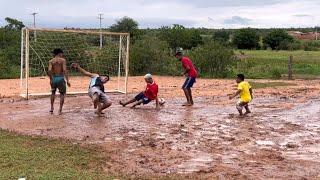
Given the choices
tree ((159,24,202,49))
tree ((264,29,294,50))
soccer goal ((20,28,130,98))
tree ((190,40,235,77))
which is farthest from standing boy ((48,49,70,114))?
tree ((264,29,294,50))

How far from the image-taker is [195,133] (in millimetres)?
11094

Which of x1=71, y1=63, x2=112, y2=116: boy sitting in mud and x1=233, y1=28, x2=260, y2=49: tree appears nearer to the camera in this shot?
x1=71, y1=63, x2=112, y2=116: boy sitting in mud

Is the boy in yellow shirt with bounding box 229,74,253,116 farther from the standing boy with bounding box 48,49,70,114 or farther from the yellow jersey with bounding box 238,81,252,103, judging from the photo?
the standing boy with bounding box 48,49,70,114

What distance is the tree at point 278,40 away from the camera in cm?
7716

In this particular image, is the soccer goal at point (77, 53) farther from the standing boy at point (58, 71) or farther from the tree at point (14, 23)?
the tree at point (14, 23)

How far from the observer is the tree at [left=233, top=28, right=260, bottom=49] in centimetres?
7612

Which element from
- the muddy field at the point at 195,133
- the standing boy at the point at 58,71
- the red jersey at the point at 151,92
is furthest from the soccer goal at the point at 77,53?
the standing boy at the point at 58,71

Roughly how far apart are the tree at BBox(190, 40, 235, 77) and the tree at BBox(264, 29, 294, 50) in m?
47.5

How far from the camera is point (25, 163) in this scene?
8.23 meters

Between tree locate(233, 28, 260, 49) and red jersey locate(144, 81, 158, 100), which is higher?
tree locate(233, 28, 260, 49)

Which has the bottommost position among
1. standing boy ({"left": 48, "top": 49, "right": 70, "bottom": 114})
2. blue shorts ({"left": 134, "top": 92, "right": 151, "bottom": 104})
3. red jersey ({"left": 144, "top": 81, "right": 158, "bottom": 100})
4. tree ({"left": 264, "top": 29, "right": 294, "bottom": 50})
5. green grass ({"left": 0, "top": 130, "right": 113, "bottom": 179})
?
green grass ({"left": 0, "top": 130, "right": 113, "bottom": 179})

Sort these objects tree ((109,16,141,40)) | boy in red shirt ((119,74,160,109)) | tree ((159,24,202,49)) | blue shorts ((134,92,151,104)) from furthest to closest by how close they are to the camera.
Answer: tree ((109,16,141,40)) → tree ((159,24,202,49)) → blue shorts ((134,92,151,104)) → boy in red shirt ((119,74,160,109))

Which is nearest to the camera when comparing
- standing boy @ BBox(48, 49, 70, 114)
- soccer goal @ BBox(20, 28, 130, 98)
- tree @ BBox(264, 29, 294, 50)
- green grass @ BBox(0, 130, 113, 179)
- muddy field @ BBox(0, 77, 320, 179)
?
green grass @ BBox(0, 130, 113, 179)

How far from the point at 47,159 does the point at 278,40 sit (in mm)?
72249
